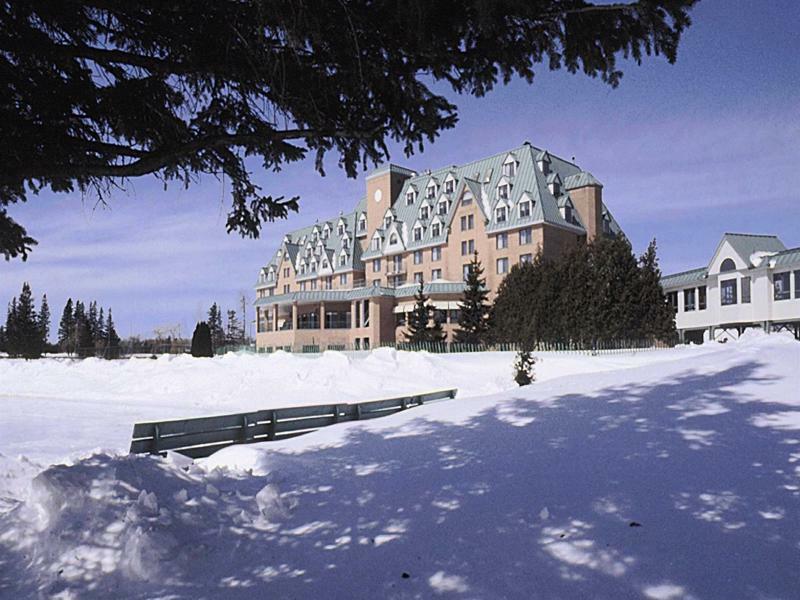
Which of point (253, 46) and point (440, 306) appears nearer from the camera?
point (253, 46)

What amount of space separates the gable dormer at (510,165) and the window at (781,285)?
2335cm

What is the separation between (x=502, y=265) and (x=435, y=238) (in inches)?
330

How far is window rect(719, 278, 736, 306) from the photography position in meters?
45.7

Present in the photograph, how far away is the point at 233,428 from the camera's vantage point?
41.0 ft

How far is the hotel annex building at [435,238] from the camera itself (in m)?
50.1

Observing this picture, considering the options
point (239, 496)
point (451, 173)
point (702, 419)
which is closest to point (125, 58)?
point (239, 496)

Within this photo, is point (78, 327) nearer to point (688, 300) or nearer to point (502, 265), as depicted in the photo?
point (502, 265)

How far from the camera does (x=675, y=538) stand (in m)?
4.86

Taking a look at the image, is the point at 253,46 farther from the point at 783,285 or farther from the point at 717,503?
the point at 783,285

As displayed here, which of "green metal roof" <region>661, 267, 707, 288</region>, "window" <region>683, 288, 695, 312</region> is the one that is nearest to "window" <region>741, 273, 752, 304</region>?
"green metal roof" <region>661, 267, 707, 288</region>

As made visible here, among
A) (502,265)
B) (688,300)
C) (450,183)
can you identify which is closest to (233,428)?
(502,265)

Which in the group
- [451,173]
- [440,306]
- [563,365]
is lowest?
[563,365]

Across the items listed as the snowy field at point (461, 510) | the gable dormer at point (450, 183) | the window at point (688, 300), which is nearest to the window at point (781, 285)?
the window at point (688, 300)

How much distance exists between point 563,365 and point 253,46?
25.2 meters
